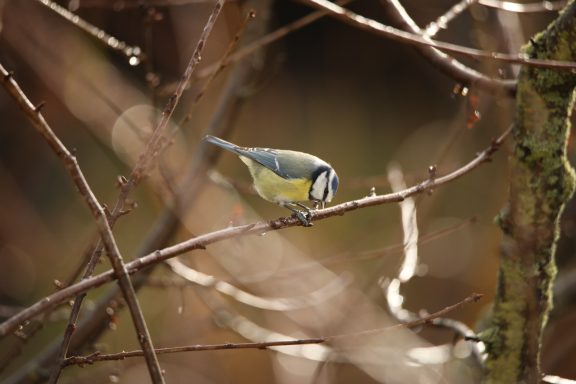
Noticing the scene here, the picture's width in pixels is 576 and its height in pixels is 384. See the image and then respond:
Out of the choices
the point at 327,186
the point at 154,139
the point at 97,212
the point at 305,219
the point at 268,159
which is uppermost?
the point at 268,159

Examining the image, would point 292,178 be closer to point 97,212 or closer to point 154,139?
point 154,139

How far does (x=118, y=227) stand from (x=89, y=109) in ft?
5.30

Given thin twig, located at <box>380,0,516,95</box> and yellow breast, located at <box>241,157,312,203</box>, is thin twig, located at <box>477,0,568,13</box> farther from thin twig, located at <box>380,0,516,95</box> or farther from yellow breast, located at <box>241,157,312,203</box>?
yellow breast, located at <box>241,157,312,203</box>

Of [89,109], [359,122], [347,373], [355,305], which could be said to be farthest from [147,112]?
[347,373]

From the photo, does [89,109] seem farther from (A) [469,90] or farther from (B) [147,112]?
(A) [469,90]

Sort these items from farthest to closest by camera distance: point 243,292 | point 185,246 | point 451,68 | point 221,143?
1. point 243,292
2. point 221,143
3. point 451,68
4. point 185,246

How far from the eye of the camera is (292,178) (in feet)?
6.47

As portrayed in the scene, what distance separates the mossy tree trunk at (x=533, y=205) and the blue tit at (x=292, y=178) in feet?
1.78

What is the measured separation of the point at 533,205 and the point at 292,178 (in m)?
0.73

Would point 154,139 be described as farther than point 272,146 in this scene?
No

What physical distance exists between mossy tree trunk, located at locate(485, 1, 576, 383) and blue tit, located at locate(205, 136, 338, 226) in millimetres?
543

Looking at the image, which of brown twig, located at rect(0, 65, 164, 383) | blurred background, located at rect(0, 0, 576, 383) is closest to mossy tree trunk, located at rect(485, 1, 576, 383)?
brown twig, located at rect(0, 65, 164, 383)

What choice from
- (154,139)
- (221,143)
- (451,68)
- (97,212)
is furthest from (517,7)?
(97,212)

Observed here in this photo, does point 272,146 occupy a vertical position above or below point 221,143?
above
